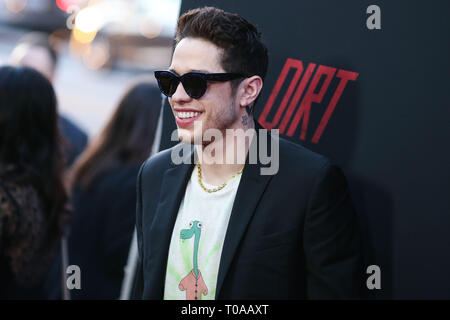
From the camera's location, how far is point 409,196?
1978 mm

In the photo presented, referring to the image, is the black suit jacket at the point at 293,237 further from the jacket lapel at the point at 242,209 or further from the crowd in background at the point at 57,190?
the crowd in background at the point at 57,190

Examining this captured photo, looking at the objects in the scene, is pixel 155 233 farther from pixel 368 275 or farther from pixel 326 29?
pixel 326 29

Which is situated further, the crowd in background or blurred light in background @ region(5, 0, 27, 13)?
blurred light in background @ region(5, 0, 27, 13)

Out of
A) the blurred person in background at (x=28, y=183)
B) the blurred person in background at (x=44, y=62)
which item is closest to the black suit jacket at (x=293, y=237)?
the blurred person in background at (x=28, y=183)

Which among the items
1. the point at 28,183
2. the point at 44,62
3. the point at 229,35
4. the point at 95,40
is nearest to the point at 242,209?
the point at 229,35

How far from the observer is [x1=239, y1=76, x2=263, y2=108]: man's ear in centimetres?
194

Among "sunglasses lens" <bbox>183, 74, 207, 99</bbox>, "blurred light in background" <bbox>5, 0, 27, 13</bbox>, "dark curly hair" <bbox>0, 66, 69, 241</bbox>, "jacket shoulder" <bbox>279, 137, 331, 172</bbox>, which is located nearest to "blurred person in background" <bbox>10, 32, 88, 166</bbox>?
"dark curly hair" <bbox>0, 66, 69, 241</bbox>

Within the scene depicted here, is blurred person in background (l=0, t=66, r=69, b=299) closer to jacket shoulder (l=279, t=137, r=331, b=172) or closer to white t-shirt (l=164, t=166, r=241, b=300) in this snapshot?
white t-shirt (l=164, t=166, r=241, b=300)

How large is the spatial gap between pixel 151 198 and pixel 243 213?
52cm

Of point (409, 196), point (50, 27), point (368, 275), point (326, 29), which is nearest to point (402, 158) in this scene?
point (409, 196)

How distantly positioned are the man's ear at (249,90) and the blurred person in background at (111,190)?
138 cm

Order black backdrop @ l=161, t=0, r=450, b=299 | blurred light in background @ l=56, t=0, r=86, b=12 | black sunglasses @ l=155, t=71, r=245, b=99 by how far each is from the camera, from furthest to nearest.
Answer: blurred light in background @ l=56, t=0, r=86, b=12 < black backdrop @ l=161, t=0, r=450, b=299 < black sunglasses @ l=155, t=71, r=245, b=99

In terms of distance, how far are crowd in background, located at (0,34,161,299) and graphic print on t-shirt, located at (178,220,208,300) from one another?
1.03 metres

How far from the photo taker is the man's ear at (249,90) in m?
1.94
